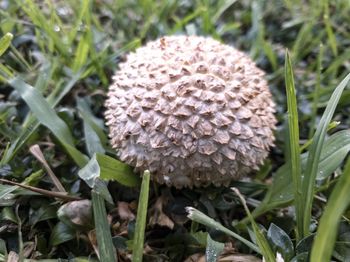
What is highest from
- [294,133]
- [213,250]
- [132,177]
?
[294,133]

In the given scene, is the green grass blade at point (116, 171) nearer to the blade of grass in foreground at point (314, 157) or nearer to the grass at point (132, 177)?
the grass at point (132, 177)

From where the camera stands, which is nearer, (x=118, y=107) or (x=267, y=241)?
(x=267, y=241)

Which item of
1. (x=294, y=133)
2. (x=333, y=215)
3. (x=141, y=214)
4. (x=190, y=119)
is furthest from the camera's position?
(x=190, y=119)

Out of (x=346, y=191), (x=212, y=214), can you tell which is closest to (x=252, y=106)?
(x=212, y=214)

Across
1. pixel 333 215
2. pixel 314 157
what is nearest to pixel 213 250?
pixel 314 157

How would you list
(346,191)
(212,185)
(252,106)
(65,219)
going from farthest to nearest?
(212,185) → (252,106) → (65,219) → (346,191)

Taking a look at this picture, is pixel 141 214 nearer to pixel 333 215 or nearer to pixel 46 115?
pixel 333 215

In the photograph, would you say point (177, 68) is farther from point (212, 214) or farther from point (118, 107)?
point (212, 214)

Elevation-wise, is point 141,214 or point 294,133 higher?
point 294,133

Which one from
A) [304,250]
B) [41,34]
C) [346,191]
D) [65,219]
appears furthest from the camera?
[41,34]
